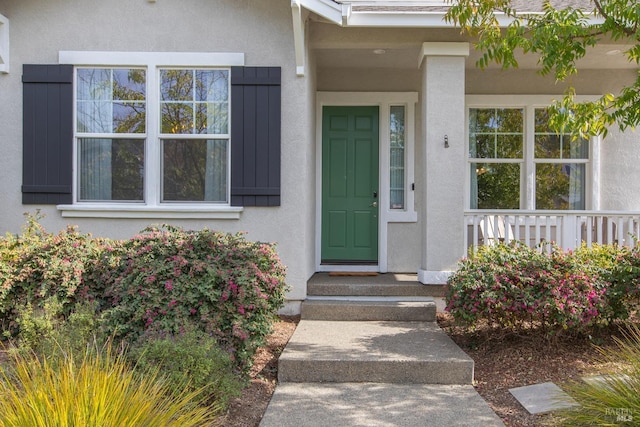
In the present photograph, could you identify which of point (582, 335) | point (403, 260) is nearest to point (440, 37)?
point (403, 260)

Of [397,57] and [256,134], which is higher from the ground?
[397,57]

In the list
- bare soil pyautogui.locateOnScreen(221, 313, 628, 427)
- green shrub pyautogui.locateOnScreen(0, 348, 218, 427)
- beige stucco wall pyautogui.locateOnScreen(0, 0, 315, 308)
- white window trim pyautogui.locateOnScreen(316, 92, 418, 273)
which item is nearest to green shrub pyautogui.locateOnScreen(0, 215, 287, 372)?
bare soil pyautogui.locateOnScreen(221, 313, 628, 427)

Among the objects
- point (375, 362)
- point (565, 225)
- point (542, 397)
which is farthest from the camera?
point (565, 225)

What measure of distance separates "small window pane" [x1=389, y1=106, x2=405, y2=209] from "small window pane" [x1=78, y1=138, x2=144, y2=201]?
3588mm

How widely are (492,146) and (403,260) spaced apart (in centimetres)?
222

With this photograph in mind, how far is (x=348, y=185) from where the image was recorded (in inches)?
321

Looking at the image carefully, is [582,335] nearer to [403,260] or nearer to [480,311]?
[480,311]

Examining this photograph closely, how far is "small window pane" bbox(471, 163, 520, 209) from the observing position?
8.29 m

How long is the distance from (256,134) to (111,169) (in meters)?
1.80

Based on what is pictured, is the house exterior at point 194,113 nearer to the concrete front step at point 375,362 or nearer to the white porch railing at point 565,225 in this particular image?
the white porch railing at point 565,225

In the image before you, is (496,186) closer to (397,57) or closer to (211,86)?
(397,57)

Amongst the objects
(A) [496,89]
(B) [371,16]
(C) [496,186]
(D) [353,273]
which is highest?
(B) [371,16]

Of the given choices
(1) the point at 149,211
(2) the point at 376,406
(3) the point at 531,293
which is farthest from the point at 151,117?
(3) the point at 531,293

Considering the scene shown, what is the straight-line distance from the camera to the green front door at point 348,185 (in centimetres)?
814
